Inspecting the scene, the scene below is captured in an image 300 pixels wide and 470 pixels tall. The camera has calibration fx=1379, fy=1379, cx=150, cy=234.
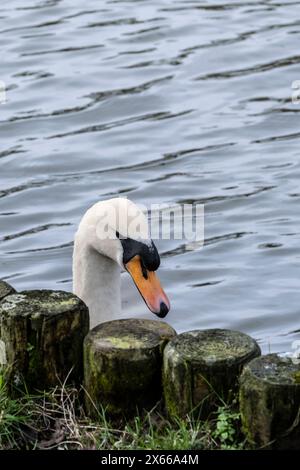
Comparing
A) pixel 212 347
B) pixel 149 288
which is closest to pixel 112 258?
pixel 149 288

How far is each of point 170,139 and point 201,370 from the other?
642cm

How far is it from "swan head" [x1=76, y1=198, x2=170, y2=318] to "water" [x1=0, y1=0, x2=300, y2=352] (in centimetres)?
170

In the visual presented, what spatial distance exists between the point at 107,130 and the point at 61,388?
6518mm

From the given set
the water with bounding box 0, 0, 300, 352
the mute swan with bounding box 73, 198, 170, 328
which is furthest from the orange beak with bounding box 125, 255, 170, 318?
the water with bounding box 0, 0, 300, 352

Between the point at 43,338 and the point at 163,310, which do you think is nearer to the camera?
the point at 43,338

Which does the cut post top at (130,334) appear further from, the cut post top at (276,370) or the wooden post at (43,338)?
the cut post top at (276,370)

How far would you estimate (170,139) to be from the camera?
11422 millimetres

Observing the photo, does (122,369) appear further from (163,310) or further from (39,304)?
(163,310)

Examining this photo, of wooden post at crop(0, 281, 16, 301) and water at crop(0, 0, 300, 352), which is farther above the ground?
wooden post at crop(0, 281, 16, 301)

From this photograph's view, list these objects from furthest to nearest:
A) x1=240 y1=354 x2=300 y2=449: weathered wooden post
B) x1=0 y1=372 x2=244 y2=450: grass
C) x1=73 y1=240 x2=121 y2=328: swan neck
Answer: x1=73 y1=240 x2=121 y2=328: swan neck < x1=0 y1=372 x2=244 y2=450: grass < x1=240 y1=354 x2=300 y2=449: weathered wooden post

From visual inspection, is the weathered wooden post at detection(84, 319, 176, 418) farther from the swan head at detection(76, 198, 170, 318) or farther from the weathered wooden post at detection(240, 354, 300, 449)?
the swan head at detection(76, 198, 170, 318)

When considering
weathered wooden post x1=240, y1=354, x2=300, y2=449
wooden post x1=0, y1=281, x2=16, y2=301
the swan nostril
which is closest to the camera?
weathered wooden post x1=240, y1=354, x2=300, y2=449

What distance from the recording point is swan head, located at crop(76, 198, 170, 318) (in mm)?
6500

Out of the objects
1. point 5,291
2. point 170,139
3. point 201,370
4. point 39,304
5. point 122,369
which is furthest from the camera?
point 170,139
